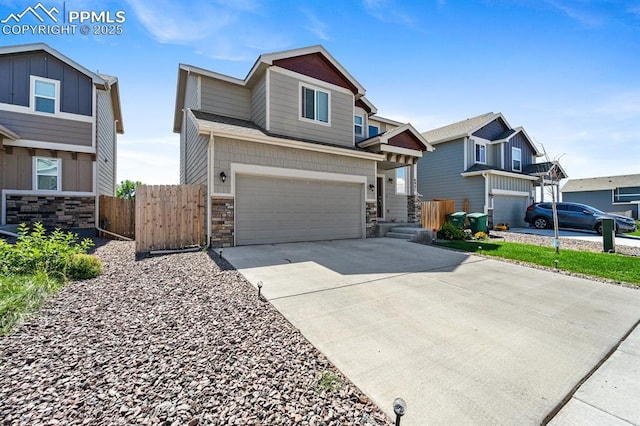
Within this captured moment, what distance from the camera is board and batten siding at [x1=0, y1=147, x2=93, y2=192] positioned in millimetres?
9492

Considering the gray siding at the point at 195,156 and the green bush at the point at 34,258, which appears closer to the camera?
the green bush at the point at 34,258

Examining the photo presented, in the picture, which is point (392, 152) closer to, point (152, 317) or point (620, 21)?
point (620, 21)

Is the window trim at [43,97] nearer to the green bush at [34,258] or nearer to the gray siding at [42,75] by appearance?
the gray siding at [42,75]

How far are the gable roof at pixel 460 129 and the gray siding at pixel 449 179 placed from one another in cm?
48

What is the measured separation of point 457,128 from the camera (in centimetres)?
1794

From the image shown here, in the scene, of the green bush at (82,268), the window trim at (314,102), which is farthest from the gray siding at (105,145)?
the window trim at (314,102)

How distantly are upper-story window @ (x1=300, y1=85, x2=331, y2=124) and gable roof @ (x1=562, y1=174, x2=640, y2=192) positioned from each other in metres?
36.5

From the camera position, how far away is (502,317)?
357cm

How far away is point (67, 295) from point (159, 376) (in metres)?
2.99

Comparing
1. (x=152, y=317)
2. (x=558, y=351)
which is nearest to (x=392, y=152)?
(x=558, y=351)

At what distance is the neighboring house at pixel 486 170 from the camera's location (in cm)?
1616

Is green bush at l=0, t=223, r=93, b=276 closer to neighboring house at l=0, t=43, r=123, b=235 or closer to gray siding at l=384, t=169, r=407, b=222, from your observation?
neighboring house at l=0, t=43, r=123, b=235

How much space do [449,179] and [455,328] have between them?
53.2ft

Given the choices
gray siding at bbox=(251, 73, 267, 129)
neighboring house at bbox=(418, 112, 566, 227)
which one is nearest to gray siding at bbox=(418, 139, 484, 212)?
neighboring house at bbox=(418, 112, 566, 227)
